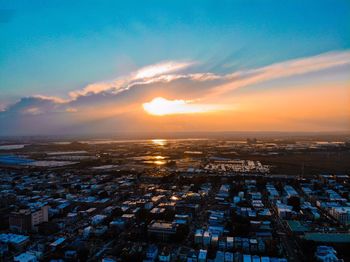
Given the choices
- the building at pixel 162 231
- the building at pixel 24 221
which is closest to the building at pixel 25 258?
the building at pixel 24 221

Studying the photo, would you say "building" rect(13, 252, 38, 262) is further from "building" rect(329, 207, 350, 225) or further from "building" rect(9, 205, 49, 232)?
"building" rect(329, 207, 350, 225)

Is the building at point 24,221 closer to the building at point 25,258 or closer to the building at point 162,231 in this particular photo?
the building at point 25,258

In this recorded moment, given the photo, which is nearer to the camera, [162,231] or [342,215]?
[162,231]

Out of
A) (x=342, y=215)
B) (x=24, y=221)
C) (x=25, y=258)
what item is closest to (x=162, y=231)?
(x=25, y=258)

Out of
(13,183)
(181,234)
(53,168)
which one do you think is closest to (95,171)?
(53,168)

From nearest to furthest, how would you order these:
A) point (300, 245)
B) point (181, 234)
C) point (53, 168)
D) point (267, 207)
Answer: point (300, 245) < point (181, 234) < point (267, 207) < point (53, 168)

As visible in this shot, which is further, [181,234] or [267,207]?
[267,207]

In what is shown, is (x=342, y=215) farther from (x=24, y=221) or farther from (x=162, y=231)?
(x=24, y=221)

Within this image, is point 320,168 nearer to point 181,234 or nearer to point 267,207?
point 267,207

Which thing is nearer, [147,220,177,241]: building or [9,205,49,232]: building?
[147,220,177,241]: building

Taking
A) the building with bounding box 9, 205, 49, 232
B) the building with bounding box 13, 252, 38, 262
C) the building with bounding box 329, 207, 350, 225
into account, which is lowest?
the building with bounding box 329, 207, 350, 225

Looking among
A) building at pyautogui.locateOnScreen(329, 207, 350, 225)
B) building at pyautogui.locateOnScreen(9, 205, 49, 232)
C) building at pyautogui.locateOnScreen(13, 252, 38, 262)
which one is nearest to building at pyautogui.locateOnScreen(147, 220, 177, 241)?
building at pyautogui.locateOnScreen(13, 252, 38, 262)
